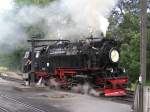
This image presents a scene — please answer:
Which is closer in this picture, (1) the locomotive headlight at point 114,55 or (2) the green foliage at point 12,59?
(1) the locomotive headlight at point 114,55

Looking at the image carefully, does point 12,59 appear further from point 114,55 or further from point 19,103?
point 19,103

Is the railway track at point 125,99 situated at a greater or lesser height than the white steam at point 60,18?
lesser

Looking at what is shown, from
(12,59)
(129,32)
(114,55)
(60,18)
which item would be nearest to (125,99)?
(114,55)

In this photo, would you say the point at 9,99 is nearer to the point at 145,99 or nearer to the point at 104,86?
the point at 104,86

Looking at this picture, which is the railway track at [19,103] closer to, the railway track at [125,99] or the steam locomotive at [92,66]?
the steam locomotive at [92,66]

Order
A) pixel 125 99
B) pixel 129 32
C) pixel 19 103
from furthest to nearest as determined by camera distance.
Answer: pixel 129 32, pixel 125 99, pixel 19 103

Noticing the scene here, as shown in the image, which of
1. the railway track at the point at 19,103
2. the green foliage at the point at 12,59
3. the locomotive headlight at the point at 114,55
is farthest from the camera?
the green foliage at the point at 12,59

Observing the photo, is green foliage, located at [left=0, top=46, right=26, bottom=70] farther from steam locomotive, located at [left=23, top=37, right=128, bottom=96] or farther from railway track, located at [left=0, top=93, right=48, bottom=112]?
railway track, located at [left=0, top=93, right=48, bottom=112]

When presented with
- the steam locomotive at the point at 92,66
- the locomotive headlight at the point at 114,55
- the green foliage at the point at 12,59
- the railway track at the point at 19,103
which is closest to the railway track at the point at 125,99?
the steam locomotive at the point at 92,66

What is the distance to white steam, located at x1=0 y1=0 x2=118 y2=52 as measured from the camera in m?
24.2

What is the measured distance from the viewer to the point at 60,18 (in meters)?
32.7

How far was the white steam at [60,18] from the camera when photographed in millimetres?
24172

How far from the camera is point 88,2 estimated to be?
940 inches

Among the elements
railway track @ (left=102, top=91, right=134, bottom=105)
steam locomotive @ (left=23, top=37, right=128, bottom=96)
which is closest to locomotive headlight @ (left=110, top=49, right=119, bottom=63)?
steam locomotive @ (left=23, top=37, right=128, bottom=96)
